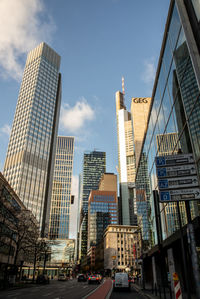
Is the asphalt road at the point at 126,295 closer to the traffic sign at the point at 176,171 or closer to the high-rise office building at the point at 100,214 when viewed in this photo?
the traffic sign at the point at 176,171

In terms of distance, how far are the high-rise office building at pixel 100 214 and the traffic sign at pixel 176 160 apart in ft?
602

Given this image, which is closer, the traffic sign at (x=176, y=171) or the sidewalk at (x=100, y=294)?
the traffic sign at (x=176, y=171)

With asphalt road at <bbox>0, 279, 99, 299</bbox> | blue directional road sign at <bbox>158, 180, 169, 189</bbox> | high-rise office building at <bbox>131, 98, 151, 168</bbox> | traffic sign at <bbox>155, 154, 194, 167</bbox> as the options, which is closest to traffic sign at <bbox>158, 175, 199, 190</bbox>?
blue directional road sign at <bbox>158, 180, 169, 189</bbox>

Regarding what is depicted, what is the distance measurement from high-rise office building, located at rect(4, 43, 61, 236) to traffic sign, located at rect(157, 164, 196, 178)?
12584 centimetres

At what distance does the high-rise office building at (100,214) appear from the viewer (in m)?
188

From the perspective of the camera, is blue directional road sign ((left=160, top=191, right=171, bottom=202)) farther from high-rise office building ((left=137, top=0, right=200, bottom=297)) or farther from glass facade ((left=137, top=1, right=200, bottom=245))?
glass facade ((left=137, top=1, right=200, bottom=245))

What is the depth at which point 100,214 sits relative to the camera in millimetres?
188875

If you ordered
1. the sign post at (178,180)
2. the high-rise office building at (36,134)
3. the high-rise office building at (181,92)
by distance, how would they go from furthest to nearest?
the high-rise office building at (36,134) → the high-rise office building at (181,92) → the sign post at (178,180)

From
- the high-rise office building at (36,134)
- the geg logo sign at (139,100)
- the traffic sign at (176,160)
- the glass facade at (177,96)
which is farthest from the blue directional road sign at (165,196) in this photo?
the high-rise office building at (36,134)

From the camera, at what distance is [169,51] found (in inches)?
800

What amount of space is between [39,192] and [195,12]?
134479 millimetres

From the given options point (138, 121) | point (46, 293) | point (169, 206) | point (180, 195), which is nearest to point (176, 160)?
point (180, 195)

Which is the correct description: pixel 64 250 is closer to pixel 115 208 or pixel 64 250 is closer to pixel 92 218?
pixel 92 218

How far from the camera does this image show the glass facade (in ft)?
49.3
